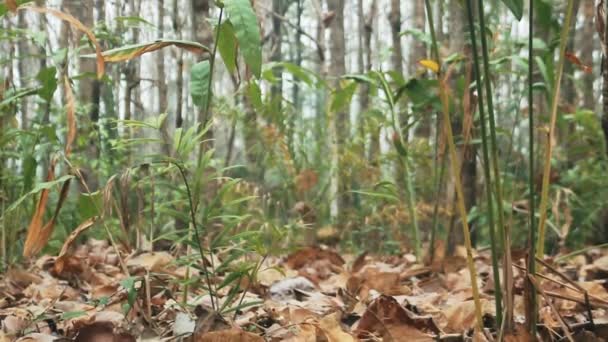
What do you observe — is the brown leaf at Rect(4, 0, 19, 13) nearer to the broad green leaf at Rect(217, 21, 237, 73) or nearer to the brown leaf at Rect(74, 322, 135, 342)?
the broad green leaf at Rect(217, 21, 237, 73)

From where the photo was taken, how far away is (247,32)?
38.2 inches

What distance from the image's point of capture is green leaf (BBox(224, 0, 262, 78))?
3.13 feet

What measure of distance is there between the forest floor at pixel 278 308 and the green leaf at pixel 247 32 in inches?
15.7

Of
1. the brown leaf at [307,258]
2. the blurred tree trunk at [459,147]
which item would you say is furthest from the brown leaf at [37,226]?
the blurred tree trunk at [459,147]

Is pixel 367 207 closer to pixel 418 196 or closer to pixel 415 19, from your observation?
pixel 418 196

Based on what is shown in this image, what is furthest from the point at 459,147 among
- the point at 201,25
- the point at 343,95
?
the point at 201,25

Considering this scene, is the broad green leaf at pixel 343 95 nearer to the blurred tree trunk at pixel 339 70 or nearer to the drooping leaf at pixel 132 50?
the drooping leaf at pixel 132 50

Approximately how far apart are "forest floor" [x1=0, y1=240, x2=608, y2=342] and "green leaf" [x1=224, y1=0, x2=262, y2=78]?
0.40 m

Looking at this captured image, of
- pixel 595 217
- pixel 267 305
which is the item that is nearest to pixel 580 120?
pixel 595 217

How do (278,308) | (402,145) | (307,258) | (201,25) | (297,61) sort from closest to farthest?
(278,308), (402,145), (307,258), (201,25), (297,61)

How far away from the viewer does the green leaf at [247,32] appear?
95 cm

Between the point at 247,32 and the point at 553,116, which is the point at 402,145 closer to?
the point at 553,116

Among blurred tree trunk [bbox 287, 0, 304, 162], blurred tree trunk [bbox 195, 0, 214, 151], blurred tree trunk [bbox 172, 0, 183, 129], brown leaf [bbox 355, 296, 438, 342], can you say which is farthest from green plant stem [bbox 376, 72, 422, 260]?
blurred tree trunk [bbox 287, 0, 304, 162]

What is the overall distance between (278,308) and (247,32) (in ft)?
2.21
